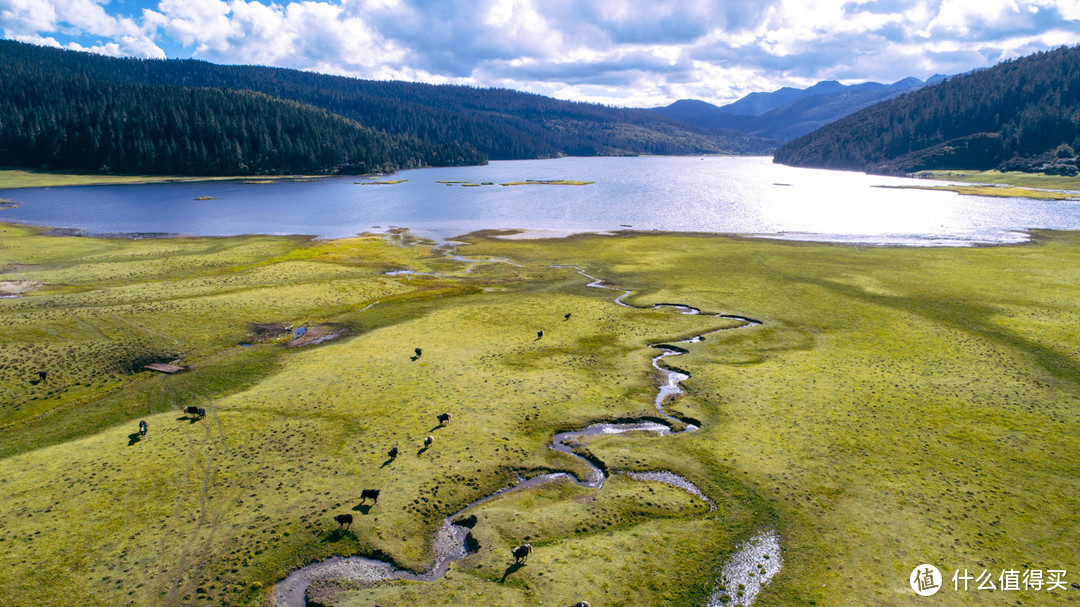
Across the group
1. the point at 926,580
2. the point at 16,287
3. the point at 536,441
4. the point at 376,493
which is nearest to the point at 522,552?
the point at 376,493

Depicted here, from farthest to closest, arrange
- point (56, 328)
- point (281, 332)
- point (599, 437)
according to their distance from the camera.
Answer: point (281, 332)
point (56, 328)
point (599, 437)

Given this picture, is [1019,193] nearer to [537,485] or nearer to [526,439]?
[526,439]

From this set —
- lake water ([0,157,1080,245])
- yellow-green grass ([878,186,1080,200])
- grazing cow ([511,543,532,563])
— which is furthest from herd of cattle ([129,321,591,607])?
yellow-green grass ([878,186,1080,200])

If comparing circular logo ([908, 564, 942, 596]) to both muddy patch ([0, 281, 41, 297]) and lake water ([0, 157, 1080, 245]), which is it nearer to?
muddy patch ([0, 281, 41, 297])

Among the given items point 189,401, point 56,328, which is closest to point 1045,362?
point 189,401

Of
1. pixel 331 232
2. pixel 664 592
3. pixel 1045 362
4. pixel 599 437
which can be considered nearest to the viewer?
pixel 664 592

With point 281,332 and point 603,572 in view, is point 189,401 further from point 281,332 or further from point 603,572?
point 603,572
